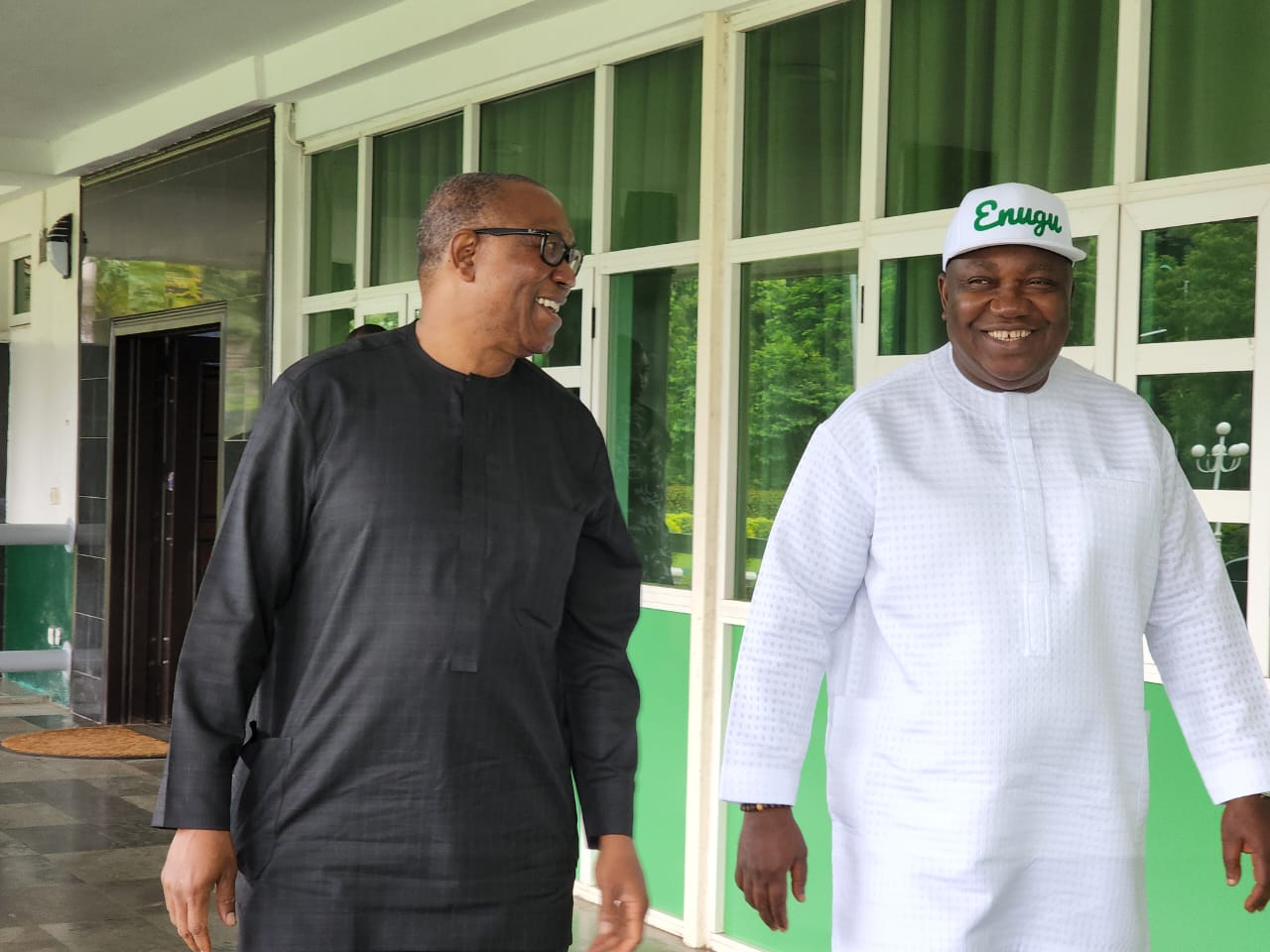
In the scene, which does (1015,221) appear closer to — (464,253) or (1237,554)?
(464,253)

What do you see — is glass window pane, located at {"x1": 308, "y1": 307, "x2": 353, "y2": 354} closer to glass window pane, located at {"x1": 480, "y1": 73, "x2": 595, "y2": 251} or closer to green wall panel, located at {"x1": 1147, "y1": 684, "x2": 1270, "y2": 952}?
glass window pane, located at {"x1": 480, "y1": 73, "x2": 595, "y2": 251}

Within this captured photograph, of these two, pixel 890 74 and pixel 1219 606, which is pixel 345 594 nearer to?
pixel 1219 606

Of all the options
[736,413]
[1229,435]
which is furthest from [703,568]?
[1229,435]

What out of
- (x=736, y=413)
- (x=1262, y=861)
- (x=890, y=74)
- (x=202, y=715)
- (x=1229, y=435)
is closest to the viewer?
(x=202, y=715)

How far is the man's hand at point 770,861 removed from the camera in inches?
97.6

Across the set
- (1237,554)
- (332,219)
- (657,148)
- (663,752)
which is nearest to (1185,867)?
(1237,554)

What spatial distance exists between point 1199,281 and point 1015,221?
4.87ft

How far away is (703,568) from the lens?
5270 mm

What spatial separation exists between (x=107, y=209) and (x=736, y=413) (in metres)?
5.80

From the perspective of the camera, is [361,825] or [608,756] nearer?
[361,825]

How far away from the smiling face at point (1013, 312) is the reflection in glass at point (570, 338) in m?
3.53

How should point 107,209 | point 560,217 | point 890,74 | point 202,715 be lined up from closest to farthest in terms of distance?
point 202,715, point 560,217, point 890,74, point 107,209

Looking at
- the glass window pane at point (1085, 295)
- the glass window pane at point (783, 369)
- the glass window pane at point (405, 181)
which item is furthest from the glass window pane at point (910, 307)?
the glass window pane at point (405, 181)

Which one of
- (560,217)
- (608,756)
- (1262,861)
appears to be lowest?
(1262,861)
